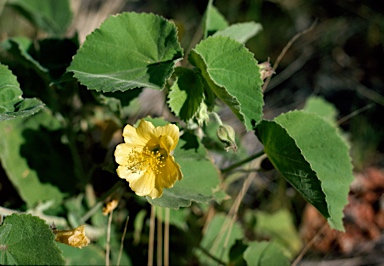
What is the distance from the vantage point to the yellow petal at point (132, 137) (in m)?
1.41

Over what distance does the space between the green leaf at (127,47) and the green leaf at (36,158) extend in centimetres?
46

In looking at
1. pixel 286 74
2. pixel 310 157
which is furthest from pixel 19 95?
pixel 286 74

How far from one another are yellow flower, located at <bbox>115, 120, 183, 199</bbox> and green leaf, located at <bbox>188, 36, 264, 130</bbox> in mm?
198

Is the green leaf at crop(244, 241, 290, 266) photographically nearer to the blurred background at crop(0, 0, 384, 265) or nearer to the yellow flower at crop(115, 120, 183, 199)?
the yellow flower at crop(115, 120, 183, 199)

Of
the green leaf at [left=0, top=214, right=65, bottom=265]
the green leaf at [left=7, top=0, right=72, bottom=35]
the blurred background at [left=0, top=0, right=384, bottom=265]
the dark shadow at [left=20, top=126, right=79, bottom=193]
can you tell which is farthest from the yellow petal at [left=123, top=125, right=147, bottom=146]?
the blurred background at [left=0, top=0, right=384, bottom=265]

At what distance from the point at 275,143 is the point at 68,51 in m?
0.86

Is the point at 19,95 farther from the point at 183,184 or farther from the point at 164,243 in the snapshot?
the point at 164,243

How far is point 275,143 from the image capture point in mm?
1423

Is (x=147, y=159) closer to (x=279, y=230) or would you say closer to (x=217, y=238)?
(x=217, y=238)

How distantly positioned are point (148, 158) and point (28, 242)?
0.40 meters

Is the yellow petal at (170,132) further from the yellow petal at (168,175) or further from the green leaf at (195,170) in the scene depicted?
the green leaf at (195,170)

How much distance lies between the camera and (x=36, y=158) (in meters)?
1.87

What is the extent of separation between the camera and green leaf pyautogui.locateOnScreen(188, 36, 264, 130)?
1.39 meters

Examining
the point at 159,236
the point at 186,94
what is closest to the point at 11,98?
the point at 186,94
